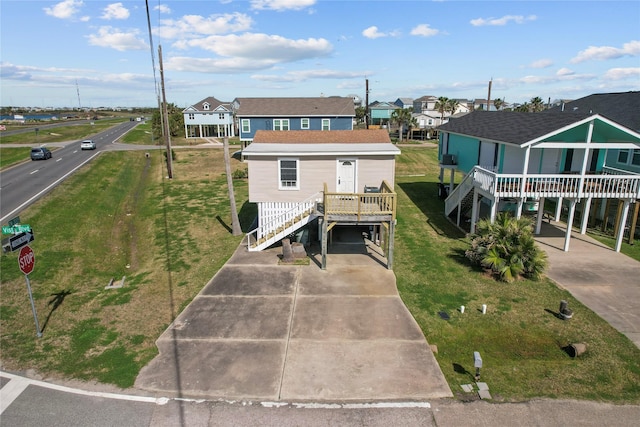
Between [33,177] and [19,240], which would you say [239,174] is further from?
[19,240]

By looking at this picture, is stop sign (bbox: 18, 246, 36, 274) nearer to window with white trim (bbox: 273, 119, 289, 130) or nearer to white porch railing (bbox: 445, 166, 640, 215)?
white porch railing (bbox: 445, 166, 640, 215)

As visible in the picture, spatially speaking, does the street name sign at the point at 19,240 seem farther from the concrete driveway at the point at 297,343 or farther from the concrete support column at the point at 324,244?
the concrete support column at the point at 324,244

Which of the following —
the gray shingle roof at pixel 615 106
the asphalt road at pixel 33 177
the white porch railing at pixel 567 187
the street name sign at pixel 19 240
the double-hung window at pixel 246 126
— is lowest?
the asphalt road at pixel 33 177

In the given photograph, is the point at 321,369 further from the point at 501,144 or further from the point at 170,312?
the point at 501,144

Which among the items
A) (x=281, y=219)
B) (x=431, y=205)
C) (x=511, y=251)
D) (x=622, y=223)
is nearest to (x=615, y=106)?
(x=622, y=223)

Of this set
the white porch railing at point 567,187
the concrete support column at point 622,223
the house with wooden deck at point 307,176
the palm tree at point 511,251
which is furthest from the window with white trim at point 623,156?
the house with wooden deck at point 307,176

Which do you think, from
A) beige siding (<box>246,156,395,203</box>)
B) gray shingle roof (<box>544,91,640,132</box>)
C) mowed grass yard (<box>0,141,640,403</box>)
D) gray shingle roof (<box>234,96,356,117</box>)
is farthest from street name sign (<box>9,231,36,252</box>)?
gray shingle roof (<box>234,96,356,117</box>)
